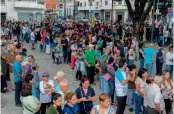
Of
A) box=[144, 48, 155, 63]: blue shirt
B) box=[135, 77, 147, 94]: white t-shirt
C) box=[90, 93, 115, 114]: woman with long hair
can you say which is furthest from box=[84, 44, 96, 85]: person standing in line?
box=[90, 93, 115, 114]: woman with long hair

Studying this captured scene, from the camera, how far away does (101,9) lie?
67875 mm

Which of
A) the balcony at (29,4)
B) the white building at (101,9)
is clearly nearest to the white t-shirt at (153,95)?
the balcony at (29,4)

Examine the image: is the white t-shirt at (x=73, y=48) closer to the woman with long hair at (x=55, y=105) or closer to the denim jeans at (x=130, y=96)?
the denim jeans at (x=130, y=96)

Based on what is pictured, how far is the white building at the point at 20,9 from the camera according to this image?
5175 centimetres

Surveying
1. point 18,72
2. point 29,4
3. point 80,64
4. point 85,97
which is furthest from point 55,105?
point 29,4

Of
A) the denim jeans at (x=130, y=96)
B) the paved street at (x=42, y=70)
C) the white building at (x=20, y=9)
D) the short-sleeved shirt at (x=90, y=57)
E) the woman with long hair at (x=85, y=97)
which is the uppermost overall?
the white building at (x=20, y=9)

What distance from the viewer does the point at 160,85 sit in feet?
24.5

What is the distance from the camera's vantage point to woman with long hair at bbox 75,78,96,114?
678cm

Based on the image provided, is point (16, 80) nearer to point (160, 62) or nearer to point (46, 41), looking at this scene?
point (160, 62)

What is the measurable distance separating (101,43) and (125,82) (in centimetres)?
987

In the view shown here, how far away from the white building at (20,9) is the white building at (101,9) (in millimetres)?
13455

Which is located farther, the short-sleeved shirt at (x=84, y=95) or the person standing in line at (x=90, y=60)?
the person standing in line at (x=90, y=60)

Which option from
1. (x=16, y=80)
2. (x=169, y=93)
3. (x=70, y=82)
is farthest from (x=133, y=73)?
(x=70, y=82)

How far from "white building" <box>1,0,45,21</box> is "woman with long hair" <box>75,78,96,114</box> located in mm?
46409
